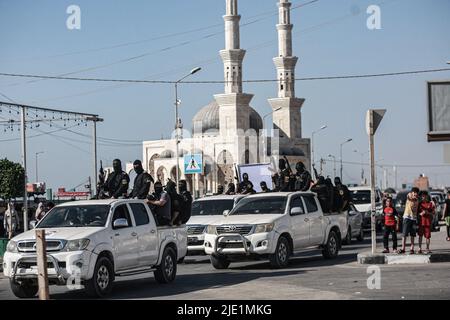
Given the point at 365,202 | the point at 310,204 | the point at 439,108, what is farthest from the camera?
the point at 365,202

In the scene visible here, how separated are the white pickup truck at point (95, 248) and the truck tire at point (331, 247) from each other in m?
5.41

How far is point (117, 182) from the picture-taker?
1753cm

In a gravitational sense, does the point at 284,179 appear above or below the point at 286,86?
below

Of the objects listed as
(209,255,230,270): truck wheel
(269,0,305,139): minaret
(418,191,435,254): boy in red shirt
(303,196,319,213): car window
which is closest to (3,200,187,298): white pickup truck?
(209,255,230,270): truck wheel

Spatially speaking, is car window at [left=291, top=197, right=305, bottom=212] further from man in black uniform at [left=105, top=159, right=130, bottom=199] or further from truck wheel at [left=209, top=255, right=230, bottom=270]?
man in black uniform at [left=105, top=159, right=130, bottom=199]

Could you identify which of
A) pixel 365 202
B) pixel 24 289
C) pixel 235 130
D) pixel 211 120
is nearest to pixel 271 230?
pixel 24 289

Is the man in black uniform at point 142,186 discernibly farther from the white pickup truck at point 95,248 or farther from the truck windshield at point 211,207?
the truck windshield at point 211,207

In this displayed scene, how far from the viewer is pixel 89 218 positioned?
48.4 feet

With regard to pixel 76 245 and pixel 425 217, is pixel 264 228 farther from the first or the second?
pixel 76 245

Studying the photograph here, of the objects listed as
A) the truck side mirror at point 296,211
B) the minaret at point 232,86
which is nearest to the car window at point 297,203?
the truck side mirror at point 296,211

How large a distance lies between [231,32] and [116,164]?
72.9 m

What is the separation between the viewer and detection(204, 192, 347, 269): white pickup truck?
18.2m

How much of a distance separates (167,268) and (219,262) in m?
3.06

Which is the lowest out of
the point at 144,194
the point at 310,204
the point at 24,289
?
the point at 24,289
